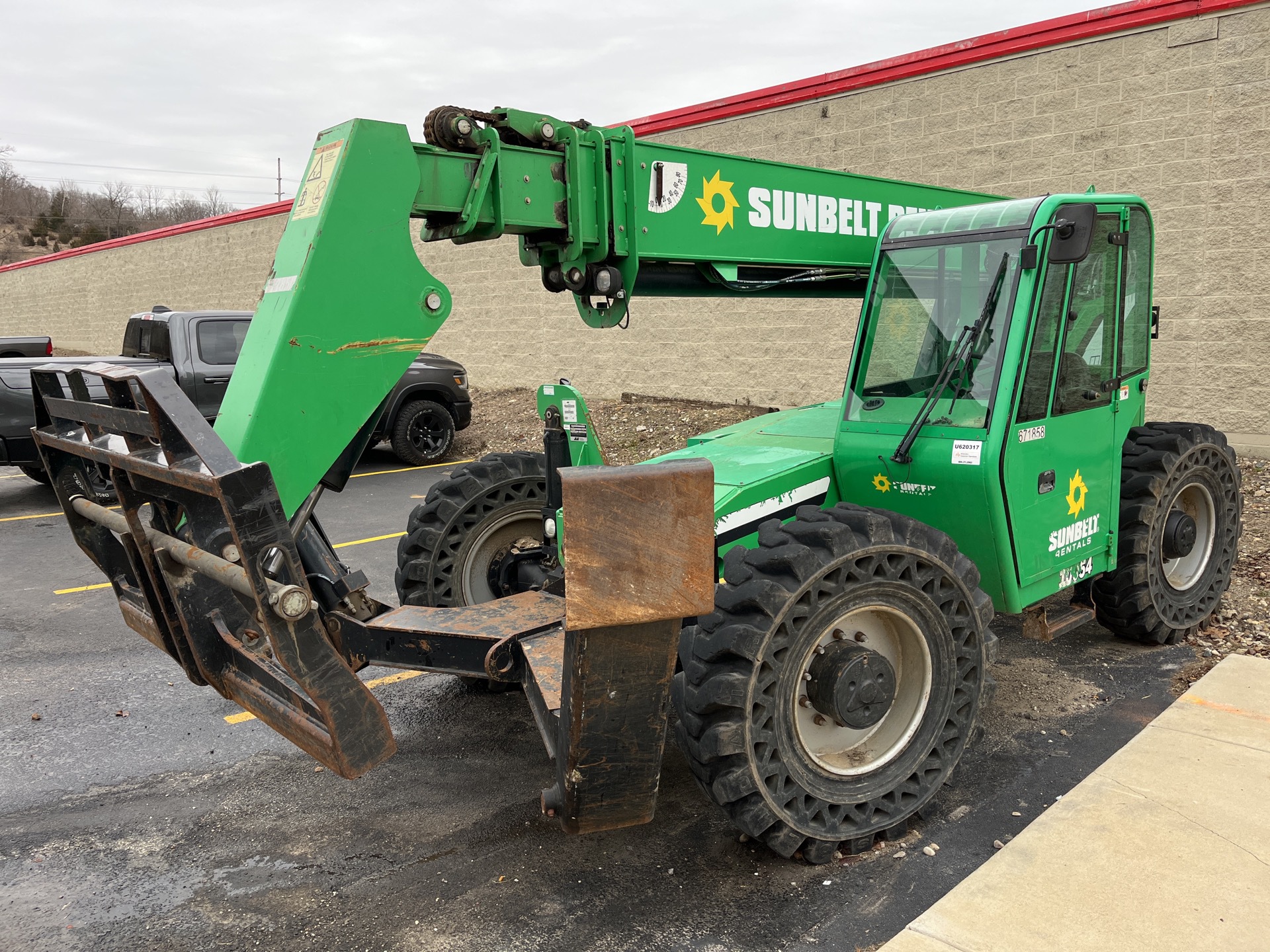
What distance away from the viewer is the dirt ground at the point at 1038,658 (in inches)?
201

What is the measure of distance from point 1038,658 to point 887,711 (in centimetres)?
236

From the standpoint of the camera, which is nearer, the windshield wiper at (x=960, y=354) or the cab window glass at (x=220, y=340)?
the windshield wiper at (x=960, y=354)

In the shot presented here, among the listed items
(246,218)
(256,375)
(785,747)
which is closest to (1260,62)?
(785,747)

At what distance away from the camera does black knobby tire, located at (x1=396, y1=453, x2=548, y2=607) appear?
16.2ft

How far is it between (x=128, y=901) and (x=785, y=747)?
2.41 meters

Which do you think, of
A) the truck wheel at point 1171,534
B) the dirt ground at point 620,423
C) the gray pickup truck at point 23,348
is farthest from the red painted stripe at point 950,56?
the gray pickup truck at point 23,348

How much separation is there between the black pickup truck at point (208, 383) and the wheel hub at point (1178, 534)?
22.7 ft

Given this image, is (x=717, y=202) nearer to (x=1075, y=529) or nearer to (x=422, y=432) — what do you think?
(x=1075, y=529)

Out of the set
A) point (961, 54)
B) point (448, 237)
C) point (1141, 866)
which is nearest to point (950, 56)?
point (961, 54)

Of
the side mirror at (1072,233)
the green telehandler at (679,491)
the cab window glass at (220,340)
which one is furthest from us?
the cab window glass at (220,340)

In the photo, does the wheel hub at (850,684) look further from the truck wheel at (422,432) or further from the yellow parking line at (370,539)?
the truck wheel at (422,432)

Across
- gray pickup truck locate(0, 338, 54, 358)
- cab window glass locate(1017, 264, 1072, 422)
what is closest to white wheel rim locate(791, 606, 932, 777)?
cab window glass locate(1017, 264, 1072, 422)

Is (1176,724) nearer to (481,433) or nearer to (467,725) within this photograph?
(467,725)

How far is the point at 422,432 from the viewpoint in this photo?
1369 cm
